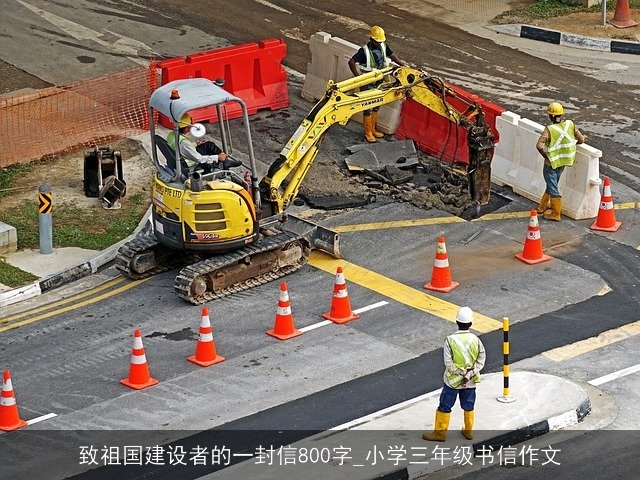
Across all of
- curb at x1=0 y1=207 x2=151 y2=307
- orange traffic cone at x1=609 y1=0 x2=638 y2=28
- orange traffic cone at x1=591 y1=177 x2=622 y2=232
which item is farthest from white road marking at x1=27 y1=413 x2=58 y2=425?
orange traffic cone at x1=609 y1=0 x2=638 y2=28

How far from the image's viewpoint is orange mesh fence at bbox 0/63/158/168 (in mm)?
24047

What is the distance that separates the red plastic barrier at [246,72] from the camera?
25.0 m

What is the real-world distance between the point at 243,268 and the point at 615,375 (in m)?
5.02

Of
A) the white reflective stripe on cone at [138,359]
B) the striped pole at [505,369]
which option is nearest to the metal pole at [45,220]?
the white reflective stripe on cone at [138,359]

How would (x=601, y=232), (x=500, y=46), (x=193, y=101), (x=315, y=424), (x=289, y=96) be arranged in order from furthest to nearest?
(x=500, y=46)
(x=289, y=96)
(x=601, y=232)
(x=193, y=101)
(x=315, y=424)

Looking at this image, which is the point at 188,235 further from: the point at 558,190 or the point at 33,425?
the point at 558,190

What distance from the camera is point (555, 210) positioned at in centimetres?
2119

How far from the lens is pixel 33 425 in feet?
52.5

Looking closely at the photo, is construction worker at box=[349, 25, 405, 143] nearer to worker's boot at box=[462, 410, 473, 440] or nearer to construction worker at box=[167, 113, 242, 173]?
construction worker at box=[167, 113, 242, 173]

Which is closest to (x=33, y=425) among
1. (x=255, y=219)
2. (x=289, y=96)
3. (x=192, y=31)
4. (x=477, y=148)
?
(x=255, y=219)

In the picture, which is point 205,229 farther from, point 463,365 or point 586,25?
point 586,25

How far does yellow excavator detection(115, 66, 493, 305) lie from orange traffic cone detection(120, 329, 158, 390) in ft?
6.91

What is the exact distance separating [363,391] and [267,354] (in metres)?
1.46

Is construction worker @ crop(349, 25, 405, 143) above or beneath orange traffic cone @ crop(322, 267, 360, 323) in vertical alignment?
above
